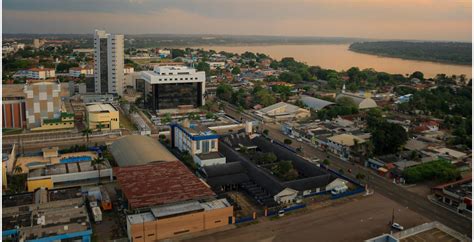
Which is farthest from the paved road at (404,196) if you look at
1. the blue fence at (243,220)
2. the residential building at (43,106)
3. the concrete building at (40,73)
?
the concrete building at (40,73)

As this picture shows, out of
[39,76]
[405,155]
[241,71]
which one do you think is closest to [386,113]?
[405,155]

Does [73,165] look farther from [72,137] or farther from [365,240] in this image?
[365,240]

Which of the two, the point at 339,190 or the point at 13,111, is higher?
the point at 13,111

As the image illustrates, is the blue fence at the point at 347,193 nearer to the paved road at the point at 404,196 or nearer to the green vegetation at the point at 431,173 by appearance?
the paved road at the point at 404,196

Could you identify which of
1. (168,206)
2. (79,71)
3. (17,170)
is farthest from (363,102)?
(79,71)

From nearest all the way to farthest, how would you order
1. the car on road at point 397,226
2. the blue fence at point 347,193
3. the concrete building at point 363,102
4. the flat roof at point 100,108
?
the car on road at point 397,226, the blue fence at point 347,193, the flat roof at point 100,108, the concrete building at point 363,102

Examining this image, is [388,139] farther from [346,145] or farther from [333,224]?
[333,224]

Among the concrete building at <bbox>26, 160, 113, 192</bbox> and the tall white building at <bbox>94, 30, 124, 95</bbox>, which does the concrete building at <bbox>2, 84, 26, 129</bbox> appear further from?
the tall white building at <bbox>94, 30, 124, 95</bbox>
